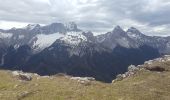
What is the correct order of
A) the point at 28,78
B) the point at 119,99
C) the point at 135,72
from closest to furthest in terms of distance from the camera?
the point at 119,99 < the point at 135,72 < the point at 28,78

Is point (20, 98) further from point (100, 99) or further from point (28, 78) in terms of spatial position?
point (28, 78)

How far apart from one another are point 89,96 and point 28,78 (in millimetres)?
112069

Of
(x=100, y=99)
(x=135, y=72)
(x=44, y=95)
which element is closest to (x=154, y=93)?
(x=100, y=99)

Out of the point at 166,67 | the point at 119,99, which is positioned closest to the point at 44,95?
the point at 119,99

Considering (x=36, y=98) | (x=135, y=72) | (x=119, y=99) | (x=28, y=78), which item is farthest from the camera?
(x=28, y=78)

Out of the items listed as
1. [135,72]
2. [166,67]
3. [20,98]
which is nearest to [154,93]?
[20,98]

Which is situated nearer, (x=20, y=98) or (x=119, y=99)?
(x=119, y=99)

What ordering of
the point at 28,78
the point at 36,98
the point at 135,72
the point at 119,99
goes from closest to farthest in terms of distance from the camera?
the point at 119,99 → the point at 36,98 → the point at 135,72 → the point at 28,78

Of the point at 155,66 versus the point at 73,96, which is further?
the point at 155,66

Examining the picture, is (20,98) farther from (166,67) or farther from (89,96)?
(166,67)

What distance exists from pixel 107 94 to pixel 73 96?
611cm

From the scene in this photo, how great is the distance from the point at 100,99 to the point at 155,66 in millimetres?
96210

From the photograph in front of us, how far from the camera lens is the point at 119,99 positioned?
212 ft

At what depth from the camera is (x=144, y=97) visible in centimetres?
6556
